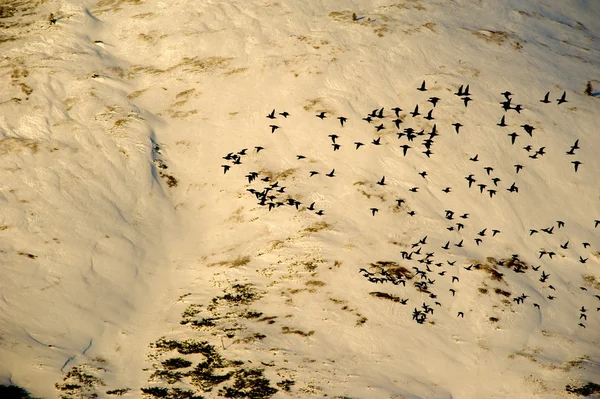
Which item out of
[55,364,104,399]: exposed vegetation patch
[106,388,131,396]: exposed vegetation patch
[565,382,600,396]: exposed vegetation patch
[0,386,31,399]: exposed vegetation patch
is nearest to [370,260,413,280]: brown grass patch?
[565,382,600,396]: exposed vegetation patch

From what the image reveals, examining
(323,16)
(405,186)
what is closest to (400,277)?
(405,186)

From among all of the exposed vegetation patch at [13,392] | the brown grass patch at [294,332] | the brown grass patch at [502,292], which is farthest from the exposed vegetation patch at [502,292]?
the exposed vegetation patch at [13,392]

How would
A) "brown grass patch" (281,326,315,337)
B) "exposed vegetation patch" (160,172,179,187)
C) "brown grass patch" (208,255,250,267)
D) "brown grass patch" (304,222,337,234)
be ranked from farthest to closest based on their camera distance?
1. "exposed vegetation patch" (160,172,179,187)
2. "brown grass patch" (304,222,337,234)
3. "brown grass patch" (208,255,250,267)
4. "brown grass patch" (281,326,315,337)

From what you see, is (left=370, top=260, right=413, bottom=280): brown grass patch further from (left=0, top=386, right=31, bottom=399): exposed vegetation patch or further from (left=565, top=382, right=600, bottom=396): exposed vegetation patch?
(left=0, top=386, right=31, bottom=399): exposed vegetation patch

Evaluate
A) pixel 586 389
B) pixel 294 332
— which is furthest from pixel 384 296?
pixel 586 389

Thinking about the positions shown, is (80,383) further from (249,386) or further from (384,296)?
(384,296)

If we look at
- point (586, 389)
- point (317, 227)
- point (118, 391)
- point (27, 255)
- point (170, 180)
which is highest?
point (170, 180)

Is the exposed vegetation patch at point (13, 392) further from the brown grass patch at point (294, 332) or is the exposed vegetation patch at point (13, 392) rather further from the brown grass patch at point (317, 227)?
the brown grass patch at point (317, 227)

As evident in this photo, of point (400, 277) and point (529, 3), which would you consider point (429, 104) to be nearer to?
point (400, 277)
